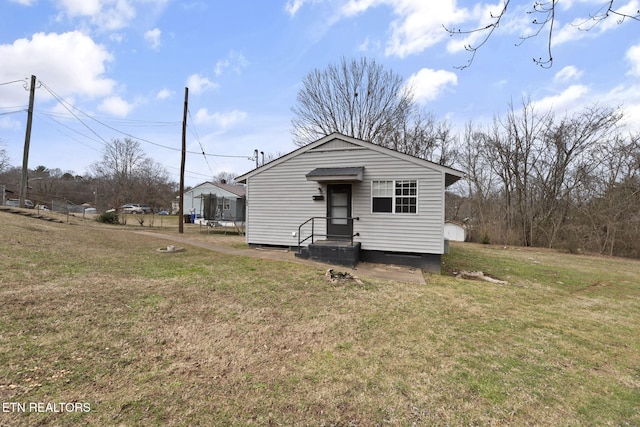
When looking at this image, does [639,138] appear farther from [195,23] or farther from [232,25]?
[195,23]

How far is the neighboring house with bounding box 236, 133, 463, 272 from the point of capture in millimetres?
8812

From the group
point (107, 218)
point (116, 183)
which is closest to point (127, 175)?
point (116, 183)

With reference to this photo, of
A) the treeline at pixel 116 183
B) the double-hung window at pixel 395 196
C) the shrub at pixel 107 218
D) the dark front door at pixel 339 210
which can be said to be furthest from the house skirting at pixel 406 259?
the treeline at pixel 116 183

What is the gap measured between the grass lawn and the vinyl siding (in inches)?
113

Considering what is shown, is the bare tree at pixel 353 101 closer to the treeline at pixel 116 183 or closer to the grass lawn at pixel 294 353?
the grass lawn at pixel 294 353

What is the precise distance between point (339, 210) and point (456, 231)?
14386 mm

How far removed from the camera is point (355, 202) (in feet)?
31.5


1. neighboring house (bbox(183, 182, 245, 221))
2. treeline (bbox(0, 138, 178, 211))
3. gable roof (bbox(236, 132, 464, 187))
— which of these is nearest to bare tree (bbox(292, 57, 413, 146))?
neighboring house (bbox(183, 182, 245, 221))

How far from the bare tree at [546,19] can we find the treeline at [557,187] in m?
18.4

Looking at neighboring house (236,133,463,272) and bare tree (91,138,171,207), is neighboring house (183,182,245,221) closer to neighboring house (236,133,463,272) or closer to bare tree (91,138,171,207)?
neighboring house (236,133,463,272)

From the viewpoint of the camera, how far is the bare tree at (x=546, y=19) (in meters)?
2.30

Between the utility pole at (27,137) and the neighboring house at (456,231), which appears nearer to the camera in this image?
the utility pole at (27,137)

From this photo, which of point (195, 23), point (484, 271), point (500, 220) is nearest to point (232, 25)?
point (195, 23)

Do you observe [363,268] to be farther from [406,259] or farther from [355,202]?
[355,202]
